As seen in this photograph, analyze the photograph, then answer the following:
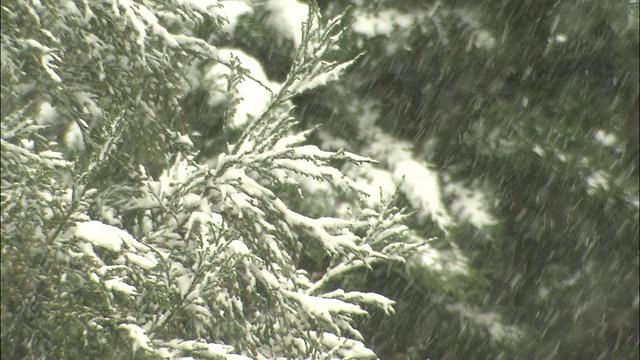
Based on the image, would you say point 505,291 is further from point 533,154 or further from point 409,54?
point 409,54

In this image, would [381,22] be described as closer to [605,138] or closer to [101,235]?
[605,138]

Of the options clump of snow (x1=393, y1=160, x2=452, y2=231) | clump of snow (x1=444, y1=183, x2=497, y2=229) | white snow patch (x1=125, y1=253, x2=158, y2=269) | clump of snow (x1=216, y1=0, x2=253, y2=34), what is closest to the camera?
white snow patch (x1=125, y1=253, x2=158, y2=269)

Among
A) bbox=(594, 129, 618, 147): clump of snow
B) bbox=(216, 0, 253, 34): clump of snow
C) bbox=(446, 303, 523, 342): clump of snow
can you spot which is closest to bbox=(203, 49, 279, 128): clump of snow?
bbox=(216, 0, 253, 34): clump of snow

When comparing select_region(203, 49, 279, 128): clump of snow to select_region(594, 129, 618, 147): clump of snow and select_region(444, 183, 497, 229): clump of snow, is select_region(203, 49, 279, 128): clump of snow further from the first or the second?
select_region(594, 129, 618, 147): clump of snow

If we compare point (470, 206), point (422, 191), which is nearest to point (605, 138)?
point (470, 206)

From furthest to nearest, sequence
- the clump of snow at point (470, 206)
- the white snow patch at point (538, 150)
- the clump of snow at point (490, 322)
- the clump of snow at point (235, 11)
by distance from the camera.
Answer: the white snow patch at point (538, 150), the clump of snow at point (490, 322), the clump of snow at point (470, 206), the clump of snow at point (235, 11)

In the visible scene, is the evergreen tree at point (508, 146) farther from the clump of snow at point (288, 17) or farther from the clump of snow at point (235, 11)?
the clump of snow at point (235, 11)

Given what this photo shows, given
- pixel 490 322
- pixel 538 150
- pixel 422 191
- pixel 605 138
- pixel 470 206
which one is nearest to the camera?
pixel 422 191

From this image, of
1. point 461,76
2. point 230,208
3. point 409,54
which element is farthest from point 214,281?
point 461,76

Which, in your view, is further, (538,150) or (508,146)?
(538,150)

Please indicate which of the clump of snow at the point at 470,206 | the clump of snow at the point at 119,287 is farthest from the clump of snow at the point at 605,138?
the clump of snow at the point at 119,287

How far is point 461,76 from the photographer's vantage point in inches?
311

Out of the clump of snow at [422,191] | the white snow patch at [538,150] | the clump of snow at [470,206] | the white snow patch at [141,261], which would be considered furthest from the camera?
the white snow patch at [538,150]

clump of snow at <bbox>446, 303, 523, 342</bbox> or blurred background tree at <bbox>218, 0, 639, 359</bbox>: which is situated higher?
blurred background tree at <bbox>218, 0, 639, 359</bbox>
